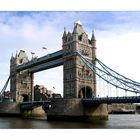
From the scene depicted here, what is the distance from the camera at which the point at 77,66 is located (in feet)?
116

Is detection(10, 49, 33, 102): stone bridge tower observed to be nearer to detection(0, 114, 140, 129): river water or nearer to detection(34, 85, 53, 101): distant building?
detection(34, 85, 53, 101): distant building

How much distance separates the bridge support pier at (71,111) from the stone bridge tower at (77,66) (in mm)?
3465

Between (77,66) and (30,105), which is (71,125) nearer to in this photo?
(77,66)

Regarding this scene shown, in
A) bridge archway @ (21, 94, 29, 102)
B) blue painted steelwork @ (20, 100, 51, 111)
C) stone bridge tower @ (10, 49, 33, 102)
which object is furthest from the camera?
bridge archway @ (21, 94, 29, 102)

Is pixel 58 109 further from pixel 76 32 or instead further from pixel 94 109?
pixel 76 32

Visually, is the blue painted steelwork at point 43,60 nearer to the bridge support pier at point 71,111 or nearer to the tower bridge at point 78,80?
the tower bridge at point 78,80

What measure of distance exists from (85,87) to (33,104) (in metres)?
7.12

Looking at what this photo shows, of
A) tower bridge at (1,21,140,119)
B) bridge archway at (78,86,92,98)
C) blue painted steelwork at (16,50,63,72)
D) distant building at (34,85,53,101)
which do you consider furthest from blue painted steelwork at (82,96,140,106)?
distant building at (34,85,53,101)

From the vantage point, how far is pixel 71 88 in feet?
117

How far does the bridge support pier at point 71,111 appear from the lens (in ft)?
99.9

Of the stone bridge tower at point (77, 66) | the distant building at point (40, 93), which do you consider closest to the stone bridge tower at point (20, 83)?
the distant building at point (40, 93)

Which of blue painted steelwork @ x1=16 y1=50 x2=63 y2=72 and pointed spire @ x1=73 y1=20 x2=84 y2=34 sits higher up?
pointed spire @ x1=73 y1=20 x2=84 y2=34

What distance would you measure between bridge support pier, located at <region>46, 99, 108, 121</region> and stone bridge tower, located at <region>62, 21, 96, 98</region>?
3465 mm

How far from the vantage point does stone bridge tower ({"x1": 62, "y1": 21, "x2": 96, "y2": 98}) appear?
35.3 m
